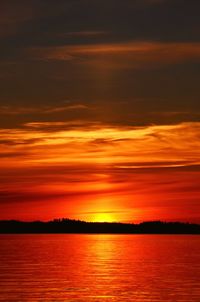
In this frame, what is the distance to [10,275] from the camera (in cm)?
8444

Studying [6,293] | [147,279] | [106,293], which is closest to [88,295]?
[106,293]

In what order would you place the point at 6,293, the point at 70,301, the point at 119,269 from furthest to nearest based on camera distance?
the point at 119,269
the point at 6,293
the point at 70,301

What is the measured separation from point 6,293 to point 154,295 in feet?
40.6

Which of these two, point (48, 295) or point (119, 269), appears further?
point (119, 269)

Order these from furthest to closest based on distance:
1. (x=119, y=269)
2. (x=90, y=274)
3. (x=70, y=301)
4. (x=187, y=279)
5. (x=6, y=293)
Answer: (x=119, y=269)
(x=90, y=274)
(x=187, y=279)
(x=6, y=293)
(x=70, y=301)

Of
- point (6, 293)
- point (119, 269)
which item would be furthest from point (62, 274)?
point (6, 293)

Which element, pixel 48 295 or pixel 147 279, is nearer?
pixel 48 295

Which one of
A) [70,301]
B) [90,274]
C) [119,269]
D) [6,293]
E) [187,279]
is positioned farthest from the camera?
[119,269]

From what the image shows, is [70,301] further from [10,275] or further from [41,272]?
[41,272]

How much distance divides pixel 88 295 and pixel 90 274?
22.6 m

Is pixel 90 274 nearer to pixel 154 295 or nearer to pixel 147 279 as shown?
pixel 147 279

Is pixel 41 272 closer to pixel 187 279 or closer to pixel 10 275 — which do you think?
pixel 10 275

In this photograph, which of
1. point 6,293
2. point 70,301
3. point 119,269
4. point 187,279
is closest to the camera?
point 70,301

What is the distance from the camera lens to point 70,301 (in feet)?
202
